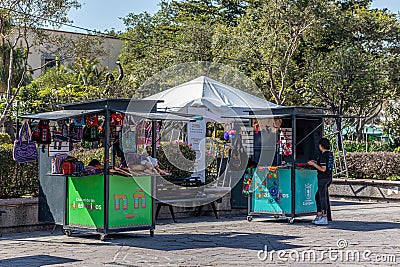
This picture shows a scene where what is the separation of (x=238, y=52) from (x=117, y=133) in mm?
18788

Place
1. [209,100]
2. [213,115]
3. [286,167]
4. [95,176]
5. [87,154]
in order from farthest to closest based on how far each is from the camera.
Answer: [213,115] < [209,100] < [87,154] < [286,167] < [95,176]

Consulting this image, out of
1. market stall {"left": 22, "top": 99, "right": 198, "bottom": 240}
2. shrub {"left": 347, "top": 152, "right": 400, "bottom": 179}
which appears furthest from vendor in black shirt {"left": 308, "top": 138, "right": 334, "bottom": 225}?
shrub {"left": 347, "top": 152, "right": 400, "bottom": 179}

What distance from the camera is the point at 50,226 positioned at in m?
12.5

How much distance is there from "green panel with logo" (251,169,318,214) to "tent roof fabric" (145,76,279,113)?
9.09ft

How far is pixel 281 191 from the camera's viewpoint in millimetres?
13883

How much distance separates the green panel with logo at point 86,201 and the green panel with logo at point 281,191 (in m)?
4.28

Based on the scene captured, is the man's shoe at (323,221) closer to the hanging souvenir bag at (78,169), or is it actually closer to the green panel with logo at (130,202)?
the green panel with logo at (130,202)

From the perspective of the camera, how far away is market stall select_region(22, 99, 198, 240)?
1098 centimetres

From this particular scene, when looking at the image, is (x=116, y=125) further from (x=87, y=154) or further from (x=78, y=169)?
(x=87, y=154)

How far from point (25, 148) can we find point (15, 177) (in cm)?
141

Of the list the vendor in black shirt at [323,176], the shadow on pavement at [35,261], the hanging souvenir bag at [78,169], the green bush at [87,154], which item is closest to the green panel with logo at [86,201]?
the hanging souvenir bag at [78,169]

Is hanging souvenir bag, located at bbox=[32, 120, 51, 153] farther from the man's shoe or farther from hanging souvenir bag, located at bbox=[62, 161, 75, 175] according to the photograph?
the man's shoe

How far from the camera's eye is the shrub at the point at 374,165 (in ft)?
67.5

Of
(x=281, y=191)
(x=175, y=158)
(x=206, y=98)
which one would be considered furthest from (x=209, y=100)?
(x=281, y=191)
